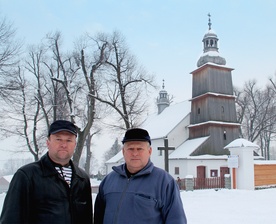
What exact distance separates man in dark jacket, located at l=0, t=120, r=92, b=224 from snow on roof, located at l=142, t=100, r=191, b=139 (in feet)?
86.5

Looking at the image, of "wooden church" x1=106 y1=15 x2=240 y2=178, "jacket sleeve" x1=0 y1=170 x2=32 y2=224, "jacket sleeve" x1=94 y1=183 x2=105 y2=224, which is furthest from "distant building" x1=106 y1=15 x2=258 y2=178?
"jacket sleeve" x1=0 y1=170 x2=32 y2=224

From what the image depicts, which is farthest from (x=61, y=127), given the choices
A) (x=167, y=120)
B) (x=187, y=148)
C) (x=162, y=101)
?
(x=162, y=101)

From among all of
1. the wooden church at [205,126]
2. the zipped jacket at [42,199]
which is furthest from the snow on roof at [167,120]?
the zipped jacket at [42,199]

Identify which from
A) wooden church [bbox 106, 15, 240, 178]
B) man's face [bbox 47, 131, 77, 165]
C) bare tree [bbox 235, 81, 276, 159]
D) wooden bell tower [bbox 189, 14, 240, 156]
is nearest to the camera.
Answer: man's face [bbox 47, 131, 77, 165]

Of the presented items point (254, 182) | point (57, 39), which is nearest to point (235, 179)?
point (254, 182)

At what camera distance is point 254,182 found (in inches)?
734

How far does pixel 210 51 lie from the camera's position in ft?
97.0

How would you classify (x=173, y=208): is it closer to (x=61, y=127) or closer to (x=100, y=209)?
(x=100, y=209)

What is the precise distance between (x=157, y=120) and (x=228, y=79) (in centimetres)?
1084

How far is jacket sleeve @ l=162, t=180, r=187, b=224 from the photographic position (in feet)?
10.0

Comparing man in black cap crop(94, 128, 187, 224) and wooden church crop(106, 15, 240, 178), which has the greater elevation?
wooden church crop(106, 15, 240, 178)

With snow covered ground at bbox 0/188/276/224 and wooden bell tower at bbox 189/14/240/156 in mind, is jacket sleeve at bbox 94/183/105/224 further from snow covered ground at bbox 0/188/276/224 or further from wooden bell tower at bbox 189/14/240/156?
wooden bell tower at bbox 189/14/240/156

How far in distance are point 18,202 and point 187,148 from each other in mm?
25380

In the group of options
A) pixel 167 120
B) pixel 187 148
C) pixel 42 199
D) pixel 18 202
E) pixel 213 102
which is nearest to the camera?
pixel 18 202
